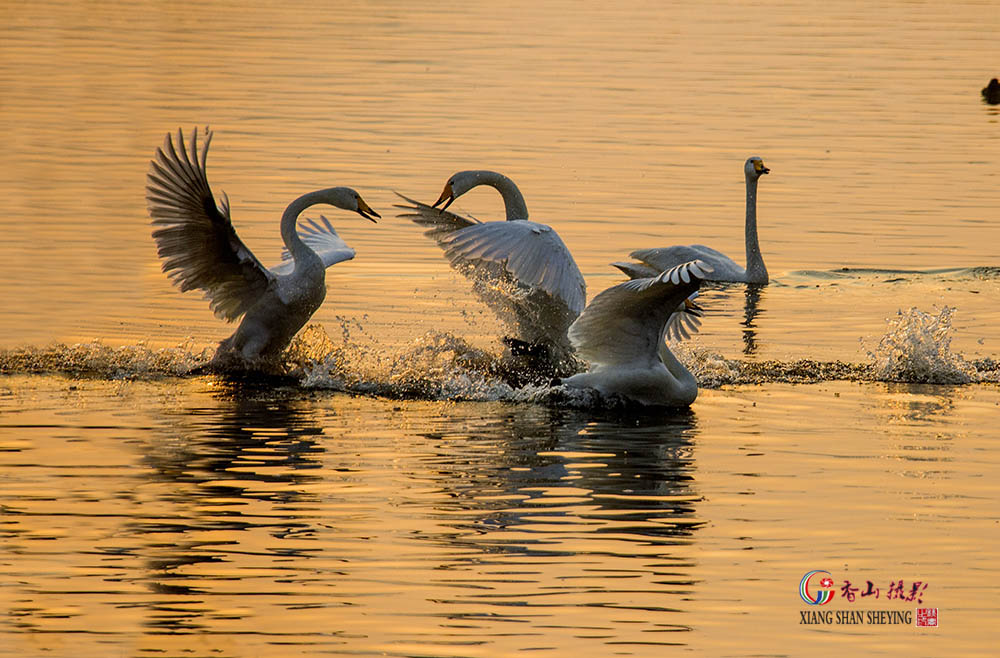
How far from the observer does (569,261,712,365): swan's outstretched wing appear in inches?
393

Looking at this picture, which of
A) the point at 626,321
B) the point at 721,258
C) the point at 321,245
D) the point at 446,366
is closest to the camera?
the point at 626,321

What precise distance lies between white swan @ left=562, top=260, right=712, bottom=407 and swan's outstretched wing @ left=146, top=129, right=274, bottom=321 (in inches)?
85.8

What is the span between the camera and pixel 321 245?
42.0 ft

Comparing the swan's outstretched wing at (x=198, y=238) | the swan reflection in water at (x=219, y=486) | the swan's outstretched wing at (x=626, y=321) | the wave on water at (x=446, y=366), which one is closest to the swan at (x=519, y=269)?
the swan's outstretched wing at (x=626, y=321)

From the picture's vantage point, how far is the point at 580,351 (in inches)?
414

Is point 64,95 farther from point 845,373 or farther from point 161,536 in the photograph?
point 161,536

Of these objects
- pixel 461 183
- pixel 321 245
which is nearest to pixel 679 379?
pixel 461 183

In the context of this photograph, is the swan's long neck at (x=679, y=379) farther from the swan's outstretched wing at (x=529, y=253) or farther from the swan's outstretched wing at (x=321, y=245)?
the swan's outstretched wing at (x=321, y=245)

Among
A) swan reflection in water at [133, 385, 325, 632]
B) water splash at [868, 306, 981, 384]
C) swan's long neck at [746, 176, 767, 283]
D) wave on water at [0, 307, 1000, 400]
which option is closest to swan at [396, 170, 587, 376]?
wave on water at [0, 307, 1000, 400]

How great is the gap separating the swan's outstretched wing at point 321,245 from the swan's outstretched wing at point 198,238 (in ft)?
2.11

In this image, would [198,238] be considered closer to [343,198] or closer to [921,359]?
[343,198]

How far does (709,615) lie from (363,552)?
1.49 metres

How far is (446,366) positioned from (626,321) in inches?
54.0

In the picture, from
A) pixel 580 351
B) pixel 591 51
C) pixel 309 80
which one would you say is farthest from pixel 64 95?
pixel 580 351
